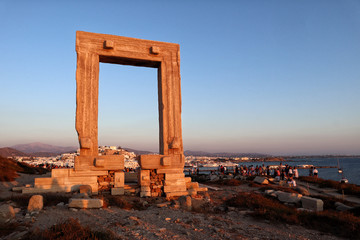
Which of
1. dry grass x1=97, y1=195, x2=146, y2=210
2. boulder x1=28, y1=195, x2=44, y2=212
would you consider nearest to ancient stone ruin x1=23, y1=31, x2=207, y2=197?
dry grass x1=97, y1=195, x2=146, y2=210

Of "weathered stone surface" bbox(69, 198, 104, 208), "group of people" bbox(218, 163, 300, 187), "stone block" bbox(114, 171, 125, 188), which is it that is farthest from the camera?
"group of people" bbox(218, 163, 300, 187)

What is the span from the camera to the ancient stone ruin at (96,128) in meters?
9.44

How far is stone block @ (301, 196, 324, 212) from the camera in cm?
876

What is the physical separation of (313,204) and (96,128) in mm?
9083

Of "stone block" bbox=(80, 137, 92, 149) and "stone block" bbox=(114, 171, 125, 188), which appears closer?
"stone block" bbox=(80, 137, 92, 149)

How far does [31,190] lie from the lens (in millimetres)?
→ 8906

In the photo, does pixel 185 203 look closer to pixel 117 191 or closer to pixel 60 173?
pixel 117 191

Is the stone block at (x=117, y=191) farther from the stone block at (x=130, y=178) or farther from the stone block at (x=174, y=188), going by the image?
the stone block at (x=130, y=178)

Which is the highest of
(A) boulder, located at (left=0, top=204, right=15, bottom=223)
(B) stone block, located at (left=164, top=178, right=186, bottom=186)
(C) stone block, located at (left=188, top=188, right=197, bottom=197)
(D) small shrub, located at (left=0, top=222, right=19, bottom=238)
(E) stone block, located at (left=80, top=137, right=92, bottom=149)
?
(E) stone block, located at (left=80, top=137, right=92, bottom=149)

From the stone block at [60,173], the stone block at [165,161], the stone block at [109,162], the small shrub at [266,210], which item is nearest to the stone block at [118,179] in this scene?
the stone block at [109,162]

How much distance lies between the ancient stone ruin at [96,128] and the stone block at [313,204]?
4.50 metres

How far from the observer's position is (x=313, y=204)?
8859 mm

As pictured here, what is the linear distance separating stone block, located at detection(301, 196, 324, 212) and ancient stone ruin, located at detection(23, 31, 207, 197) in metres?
4.50

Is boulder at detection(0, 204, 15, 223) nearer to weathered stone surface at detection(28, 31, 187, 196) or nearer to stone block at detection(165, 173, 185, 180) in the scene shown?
weathered stone surface at detection(28, 31, 187, 196)
